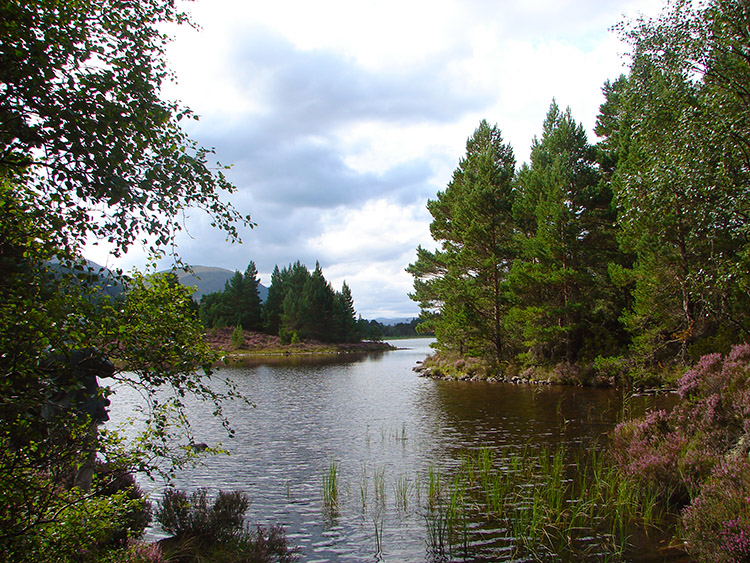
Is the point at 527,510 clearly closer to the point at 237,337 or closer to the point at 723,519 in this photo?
the point at 723,519

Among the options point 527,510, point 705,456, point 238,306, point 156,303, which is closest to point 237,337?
point 238,306

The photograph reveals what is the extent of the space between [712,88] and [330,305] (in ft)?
280

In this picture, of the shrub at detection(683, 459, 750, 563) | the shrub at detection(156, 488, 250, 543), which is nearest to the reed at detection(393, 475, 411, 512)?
the shrub at detection(156, 488, 250, 543)

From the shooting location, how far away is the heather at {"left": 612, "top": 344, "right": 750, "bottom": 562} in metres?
5.94

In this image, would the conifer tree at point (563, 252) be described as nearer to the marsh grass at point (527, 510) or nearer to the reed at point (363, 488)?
the marsh grass at point (527, 510)

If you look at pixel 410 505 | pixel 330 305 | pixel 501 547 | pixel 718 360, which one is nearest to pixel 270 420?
pixel 410 505

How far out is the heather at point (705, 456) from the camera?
5941 millimetres

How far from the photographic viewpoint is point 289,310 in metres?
86.6

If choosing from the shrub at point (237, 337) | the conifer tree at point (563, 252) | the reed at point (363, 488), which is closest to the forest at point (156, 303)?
the reed at point (363, 488)

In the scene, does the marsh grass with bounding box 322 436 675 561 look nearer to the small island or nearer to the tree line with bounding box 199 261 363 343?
the small island

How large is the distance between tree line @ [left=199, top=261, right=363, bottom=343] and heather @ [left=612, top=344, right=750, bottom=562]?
77389 mm

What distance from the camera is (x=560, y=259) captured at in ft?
94.0

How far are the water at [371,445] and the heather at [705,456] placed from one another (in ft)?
9.20

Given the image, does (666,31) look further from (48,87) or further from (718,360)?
(48,87)
